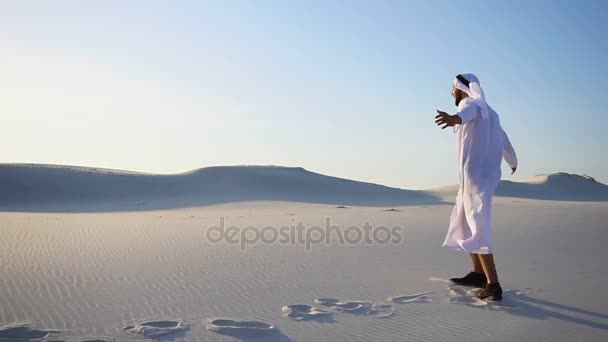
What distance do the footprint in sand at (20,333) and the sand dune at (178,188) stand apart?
22.2 meters

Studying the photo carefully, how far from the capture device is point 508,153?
15.9 feet

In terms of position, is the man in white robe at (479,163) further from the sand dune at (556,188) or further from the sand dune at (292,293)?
the sand dune at (556,188)

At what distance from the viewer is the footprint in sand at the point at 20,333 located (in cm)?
331

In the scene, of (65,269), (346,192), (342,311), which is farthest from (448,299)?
(346,192)

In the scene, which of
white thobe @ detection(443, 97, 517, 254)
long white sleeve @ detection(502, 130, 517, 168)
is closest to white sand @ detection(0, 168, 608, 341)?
white thobe @ detection(443, 97, 517, 254)

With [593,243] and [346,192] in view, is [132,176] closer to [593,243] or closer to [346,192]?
[346,192]

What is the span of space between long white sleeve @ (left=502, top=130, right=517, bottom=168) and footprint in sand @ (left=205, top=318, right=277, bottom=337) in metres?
2.81

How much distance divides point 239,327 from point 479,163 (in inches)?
101

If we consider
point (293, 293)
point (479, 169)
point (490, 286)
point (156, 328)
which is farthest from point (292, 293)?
point (479, 169)

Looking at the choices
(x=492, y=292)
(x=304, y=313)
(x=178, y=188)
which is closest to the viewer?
(x=304, y=313)

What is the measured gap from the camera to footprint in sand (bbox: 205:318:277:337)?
11.6 ft

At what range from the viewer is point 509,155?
4855 mm

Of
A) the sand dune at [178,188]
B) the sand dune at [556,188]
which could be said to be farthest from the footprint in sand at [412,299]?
the sand dune at [556,188]

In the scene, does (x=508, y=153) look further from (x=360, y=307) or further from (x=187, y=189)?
(x=187, y=189)
